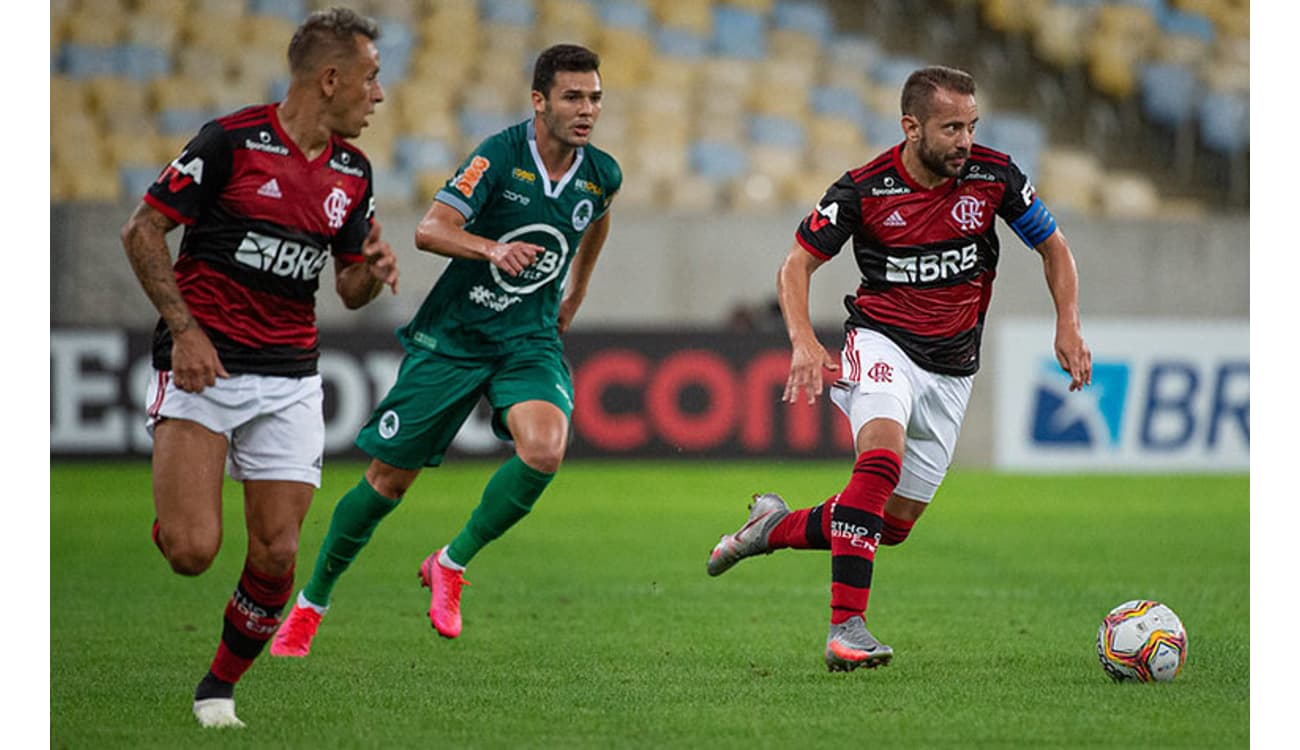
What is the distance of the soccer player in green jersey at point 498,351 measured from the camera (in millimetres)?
7000

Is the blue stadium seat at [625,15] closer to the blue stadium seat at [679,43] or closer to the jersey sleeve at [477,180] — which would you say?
the blue stadium seat at [679,43]

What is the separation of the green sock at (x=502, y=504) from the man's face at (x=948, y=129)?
188 cm

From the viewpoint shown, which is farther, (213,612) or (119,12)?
(119,12)

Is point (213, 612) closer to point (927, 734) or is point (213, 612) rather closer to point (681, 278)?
point (927, 734)

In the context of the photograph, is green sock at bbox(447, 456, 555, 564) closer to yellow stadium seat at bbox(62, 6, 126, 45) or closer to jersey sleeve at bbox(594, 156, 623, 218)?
jersey sleeve at bbox(594, 156, 623, 218)

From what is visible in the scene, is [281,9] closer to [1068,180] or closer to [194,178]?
[1068,180]

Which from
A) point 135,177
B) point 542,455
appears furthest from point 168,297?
point 135,177

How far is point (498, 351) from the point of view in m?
7.17

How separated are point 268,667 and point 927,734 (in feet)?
8.46

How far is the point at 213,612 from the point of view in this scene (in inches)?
321

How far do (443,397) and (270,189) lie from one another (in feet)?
5.61

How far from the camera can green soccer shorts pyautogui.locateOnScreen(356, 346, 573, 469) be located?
23.3ft

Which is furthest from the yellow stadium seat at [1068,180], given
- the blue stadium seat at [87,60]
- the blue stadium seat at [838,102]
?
the blue stadium seat at [87,60]
